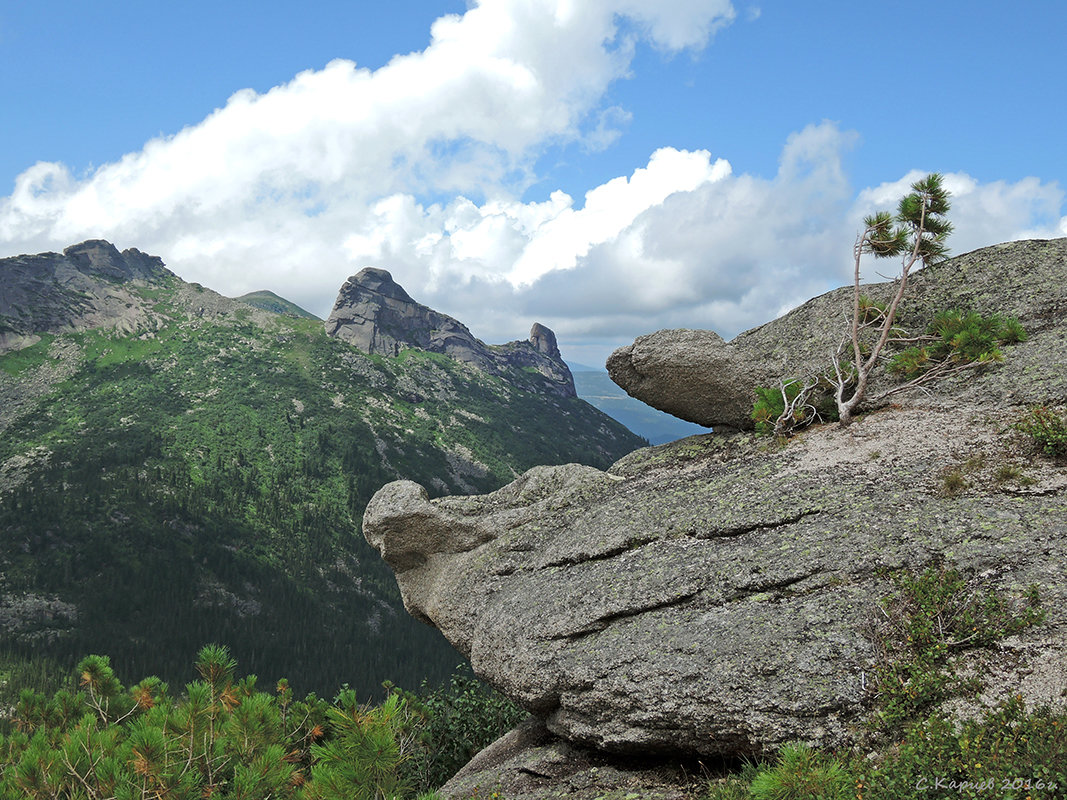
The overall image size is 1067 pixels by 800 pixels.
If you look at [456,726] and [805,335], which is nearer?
[805,335]

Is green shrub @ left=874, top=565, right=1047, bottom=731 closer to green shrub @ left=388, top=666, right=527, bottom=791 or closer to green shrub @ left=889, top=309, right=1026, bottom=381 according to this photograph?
green shrub @ left=889, top=309, right=1026, bottom=381

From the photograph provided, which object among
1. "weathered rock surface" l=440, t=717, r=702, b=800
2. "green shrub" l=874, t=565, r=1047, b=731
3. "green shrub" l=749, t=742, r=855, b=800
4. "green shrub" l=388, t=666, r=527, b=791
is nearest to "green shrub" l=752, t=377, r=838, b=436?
"green shrub" l=874, t=565, r=1047, b=731

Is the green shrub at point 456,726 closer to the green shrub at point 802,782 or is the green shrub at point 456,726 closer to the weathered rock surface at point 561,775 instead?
the weathered rock surface at point 561,775

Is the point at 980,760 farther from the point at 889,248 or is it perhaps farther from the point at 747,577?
the point at 889,248

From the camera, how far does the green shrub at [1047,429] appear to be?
11.6m

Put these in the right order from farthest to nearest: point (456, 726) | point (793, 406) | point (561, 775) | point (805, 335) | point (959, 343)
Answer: point (456, 726), point (805, 335), point (793, 406), point (959, 343), point (561, 775)

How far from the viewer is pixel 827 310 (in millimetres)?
18391

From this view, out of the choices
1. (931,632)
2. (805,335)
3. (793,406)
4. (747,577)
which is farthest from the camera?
(805,335)

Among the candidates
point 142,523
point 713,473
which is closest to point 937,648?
point 713,473

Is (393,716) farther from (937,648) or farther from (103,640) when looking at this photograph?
(103,640)

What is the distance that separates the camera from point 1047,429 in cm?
1178

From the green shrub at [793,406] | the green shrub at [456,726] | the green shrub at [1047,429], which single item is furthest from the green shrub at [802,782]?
the green shrub at [456,726]

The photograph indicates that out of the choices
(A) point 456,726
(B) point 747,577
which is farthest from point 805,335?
(A) point 456,726

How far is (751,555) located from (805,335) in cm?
871
